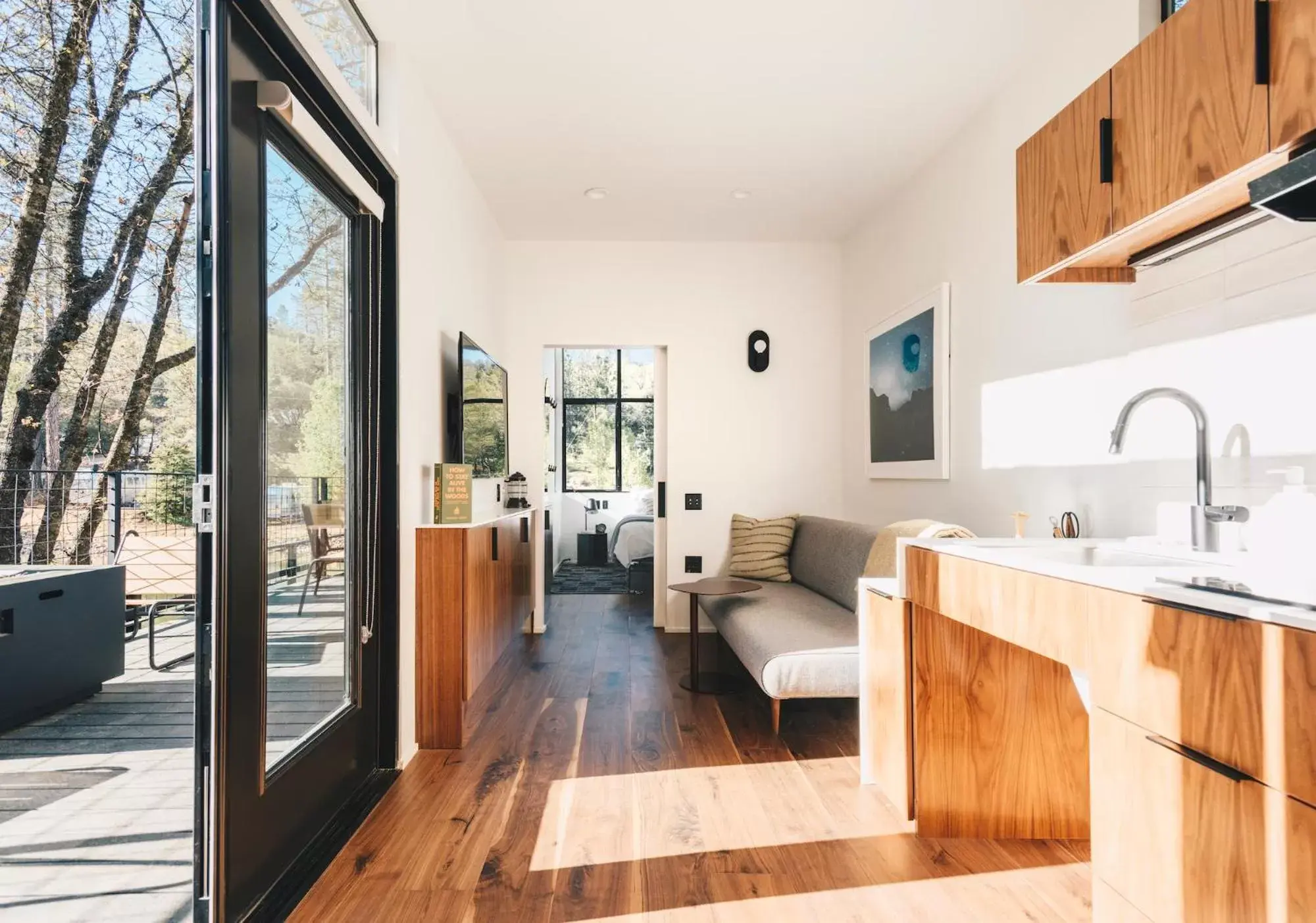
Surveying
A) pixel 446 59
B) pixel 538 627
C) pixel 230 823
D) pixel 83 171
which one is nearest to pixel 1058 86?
pixel 446 59

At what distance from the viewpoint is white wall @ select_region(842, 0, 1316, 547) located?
1705 mm

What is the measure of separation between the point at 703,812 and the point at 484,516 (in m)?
2.06

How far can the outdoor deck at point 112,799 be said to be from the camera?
43.9 inches

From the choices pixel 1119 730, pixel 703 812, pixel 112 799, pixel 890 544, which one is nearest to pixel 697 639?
pixel 890 544

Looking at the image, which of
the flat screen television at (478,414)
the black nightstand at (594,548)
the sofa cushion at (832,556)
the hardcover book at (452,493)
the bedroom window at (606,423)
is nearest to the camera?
the hardcover book at (452,493)

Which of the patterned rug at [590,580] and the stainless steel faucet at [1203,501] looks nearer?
the stainless steel faucet at [1203,501]

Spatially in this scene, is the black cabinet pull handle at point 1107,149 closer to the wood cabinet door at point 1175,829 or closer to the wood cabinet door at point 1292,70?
the wood cabinet door at point 1292,70

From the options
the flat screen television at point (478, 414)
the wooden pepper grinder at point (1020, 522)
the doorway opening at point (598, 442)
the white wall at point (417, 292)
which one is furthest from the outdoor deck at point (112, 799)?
the doorway opening at point (598, 442)

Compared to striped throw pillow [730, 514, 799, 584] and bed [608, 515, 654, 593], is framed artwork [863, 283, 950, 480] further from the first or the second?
bed [608, 515, 654, 593]

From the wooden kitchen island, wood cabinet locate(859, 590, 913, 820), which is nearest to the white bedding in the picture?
wood cabinet locate(859, 590, 913, 820)

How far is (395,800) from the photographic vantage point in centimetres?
230

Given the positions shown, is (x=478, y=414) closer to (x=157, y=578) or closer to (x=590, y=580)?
(x=157, y=578)

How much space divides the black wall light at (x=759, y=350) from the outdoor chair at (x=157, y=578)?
3884mm

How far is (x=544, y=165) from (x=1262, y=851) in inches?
144
